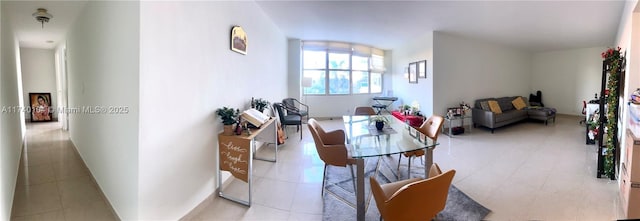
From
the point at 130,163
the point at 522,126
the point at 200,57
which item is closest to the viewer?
the point at 130,163

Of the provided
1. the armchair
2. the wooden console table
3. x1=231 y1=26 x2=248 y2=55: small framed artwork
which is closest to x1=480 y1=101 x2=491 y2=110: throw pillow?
the armchair

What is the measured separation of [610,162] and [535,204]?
1441 mm

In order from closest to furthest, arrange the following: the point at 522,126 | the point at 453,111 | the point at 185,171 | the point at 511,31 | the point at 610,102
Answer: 1. the point at 185,171
2. the point at 610,102
3. the point at 511,31
4. the point at 453,111
5. the point at 522,126

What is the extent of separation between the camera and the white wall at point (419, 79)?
5.95 m

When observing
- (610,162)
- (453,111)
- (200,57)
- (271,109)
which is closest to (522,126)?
(453,111)

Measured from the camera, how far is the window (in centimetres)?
777

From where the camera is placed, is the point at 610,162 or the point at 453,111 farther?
the point at 453,111

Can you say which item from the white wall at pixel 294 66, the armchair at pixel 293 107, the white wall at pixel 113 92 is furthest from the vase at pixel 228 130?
the white wall at pixel 294 66

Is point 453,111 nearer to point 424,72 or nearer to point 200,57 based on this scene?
point 424,72

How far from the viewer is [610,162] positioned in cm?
300

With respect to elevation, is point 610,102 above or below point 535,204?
above

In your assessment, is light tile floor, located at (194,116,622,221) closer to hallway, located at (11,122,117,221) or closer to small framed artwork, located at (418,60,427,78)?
hallway, located at (11,122,117,221)

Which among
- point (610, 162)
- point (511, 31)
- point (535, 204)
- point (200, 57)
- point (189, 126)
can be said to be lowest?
point (535, 204)

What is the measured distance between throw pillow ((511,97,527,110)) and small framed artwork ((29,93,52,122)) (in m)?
13.1
